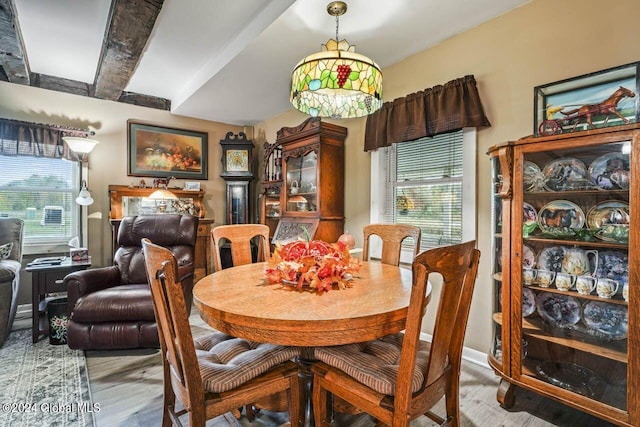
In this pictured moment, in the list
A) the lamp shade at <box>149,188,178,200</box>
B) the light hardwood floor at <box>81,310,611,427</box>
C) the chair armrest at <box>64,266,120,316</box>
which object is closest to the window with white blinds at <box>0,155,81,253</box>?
the lamp shade at <box>149,188,178,200</box>

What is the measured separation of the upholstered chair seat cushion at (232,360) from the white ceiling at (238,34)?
2166 millimetres

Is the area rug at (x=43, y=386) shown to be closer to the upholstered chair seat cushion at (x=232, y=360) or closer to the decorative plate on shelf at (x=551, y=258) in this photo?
the upholstered chair seat cushion at (x=232, y=360)

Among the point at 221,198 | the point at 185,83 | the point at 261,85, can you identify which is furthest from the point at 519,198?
the point at 221,198

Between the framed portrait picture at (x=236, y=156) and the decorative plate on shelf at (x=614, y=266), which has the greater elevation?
the framed portrait picture at (x=236, y=156)

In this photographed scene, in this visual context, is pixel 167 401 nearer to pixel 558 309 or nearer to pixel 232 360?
pixel 232 360

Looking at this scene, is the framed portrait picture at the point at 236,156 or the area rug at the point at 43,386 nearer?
the area rug at the point at 43,386

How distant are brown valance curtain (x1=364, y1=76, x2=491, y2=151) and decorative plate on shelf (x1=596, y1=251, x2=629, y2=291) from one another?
1144mm

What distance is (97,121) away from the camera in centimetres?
413

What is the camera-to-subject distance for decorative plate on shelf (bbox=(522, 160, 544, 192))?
1.87 metres

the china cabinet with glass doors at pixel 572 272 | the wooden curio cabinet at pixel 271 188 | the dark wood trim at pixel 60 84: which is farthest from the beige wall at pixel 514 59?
the dark wood trim at pixel 60 84

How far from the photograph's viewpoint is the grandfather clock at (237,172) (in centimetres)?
486

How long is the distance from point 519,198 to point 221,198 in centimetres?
427

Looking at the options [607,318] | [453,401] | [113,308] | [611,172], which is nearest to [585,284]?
[607,318]

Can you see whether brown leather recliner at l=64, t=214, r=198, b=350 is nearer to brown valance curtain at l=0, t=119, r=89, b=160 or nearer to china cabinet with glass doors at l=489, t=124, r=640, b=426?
brown valance curtain at l=0, t=119, r=89, b=160
